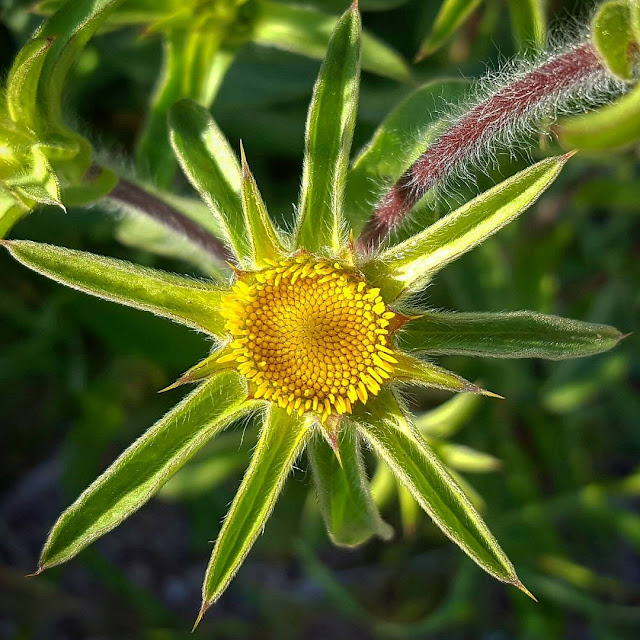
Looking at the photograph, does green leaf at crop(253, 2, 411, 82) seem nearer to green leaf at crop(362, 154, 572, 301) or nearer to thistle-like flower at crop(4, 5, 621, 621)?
thistle-like flower at crop(4, 5, 621, 621)

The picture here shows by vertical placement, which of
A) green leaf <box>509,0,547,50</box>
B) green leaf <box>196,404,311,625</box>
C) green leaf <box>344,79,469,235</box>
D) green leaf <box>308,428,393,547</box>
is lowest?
green leaf <box>308,428,393,547</box>

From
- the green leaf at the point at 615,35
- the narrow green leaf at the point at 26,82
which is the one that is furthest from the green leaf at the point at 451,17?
the narrow green leaf at the point at 26,82

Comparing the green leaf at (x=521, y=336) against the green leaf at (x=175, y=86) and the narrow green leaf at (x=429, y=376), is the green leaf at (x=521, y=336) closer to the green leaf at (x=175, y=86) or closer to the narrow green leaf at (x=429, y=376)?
the narrow green leaf at (x=429, y=376)

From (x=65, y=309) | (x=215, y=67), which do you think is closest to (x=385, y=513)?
(x=65, y=309)

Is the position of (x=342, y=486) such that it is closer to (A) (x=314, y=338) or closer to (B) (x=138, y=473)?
(A) (x=314, y=338)

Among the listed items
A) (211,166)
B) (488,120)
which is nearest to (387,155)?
(488,120)

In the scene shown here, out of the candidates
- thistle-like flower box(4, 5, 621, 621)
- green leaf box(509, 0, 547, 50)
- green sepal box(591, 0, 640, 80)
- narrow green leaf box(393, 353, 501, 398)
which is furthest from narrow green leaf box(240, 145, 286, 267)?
green leaf box(509, 0, 547, 50)

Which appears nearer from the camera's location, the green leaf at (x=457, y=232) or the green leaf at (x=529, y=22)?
the green leaf at (x=457, y=232)
